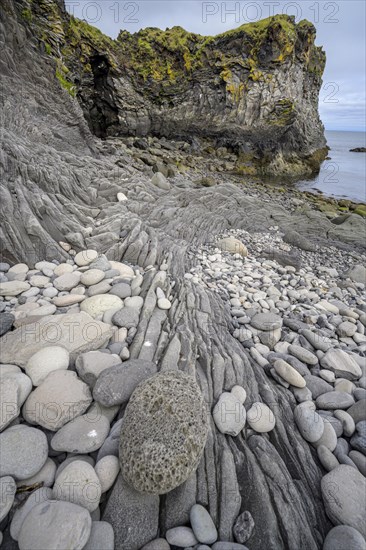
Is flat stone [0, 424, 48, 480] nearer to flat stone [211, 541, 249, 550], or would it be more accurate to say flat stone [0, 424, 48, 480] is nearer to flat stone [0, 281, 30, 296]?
flat stone [211, 541, 249, 550]

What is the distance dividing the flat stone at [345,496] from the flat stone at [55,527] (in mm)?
1818

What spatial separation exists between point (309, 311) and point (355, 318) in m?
0.83

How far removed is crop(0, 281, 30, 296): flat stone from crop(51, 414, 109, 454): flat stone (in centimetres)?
206

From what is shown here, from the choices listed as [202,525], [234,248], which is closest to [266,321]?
[202,525]

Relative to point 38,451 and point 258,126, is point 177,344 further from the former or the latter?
point 258,126

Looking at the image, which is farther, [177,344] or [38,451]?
[177,344]

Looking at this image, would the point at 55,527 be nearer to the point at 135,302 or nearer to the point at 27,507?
the point at 27,507

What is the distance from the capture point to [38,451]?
2039 millimetres

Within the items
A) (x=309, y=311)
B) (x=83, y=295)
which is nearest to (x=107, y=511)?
(x=83, y=295)

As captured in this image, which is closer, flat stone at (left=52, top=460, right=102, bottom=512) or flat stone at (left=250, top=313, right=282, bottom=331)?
flat stone at (left=52, top=460, right=102, bottom=512)

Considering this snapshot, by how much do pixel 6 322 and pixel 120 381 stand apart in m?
1.53

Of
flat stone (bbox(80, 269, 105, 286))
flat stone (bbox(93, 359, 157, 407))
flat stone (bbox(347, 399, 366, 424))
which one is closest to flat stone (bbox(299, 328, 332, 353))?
flat stone (bbox(347, 399, 366, 424))

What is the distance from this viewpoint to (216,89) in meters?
30.0

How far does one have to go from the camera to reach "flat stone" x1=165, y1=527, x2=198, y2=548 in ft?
5.98
